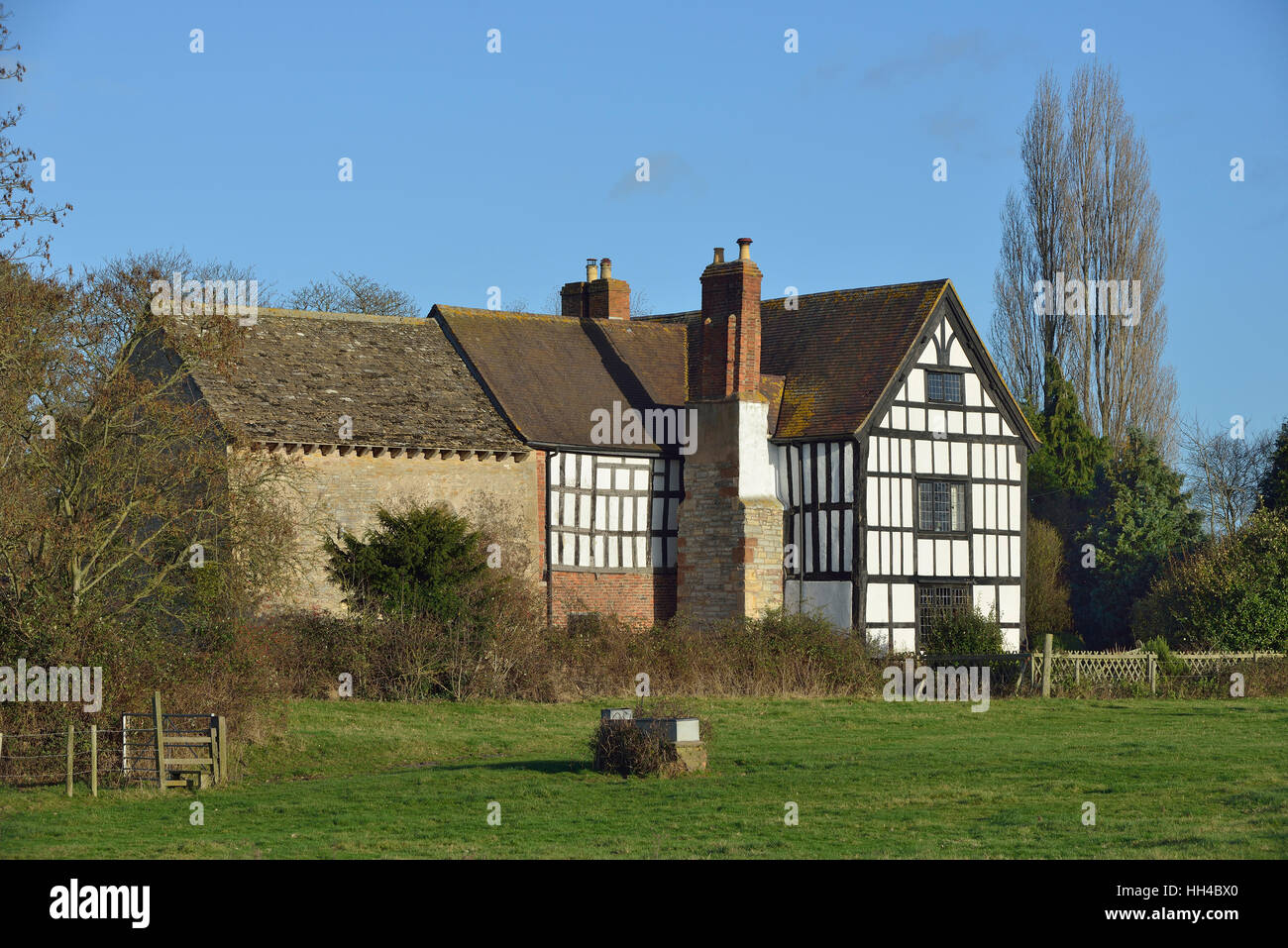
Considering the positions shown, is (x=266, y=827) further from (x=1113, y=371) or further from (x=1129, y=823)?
(x=1113, y=371)

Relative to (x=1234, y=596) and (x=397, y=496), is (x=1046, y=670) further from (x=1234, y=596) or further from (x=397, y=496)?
(x=397, y=496)

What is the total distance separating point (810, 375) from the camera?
32.1 metres

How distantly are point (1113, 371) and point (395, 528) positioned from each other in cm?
2625

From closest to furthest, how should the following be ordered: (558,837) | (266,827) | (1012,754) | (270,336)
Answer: (558,837)
(266,827)
(1012,754)
(270,336)

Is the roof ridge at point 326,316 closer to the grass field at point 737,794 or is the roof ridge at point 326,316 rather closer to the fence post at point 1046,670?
the grass field at point 737,794

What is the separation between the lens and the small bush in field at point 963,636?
30.2 m

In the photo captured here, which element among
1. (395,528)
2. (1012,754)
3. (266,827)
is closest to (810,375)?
(395,528)

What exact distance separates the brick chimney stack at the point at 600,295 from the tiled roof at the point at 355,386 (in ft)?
14.2

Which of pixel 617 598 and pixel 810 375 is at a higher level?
pixel 810 375

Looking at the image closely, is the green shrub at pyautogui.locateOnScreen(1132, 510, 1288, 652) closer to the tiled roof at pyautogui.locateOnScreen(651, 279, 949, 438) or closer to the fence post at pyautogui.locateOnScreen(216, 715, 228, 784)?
the tiled roof at pyautogui.locateOnScreen(651, 279, 949, 438)

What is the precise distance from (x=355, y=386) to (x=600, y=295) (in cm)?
772

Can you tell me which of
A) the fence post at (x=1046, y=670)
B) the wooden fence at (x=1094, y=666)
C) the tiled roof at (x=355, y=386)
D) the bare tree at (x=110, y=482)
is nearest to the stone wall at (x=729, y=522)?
the tiled roof at (x=355, y=386)

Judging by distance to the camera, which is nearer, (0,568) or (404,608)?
(0,568)
